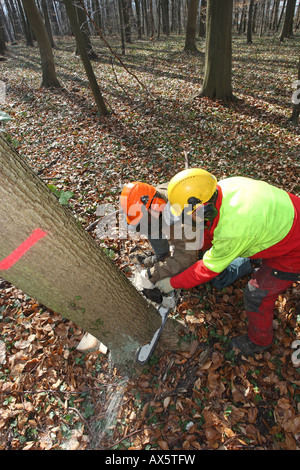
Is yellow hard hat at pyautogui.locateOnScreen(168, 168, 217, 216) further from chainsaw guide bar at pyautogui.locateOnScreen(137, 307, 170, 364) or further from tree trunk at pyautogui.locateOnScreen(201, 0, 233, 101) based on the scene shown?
tree trunk at pyautogui.locateOnScreen(201, 0, 233, 101)

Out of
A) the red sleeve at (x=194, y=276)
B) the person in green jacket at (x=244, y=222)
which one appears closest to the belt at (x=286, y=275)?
the person in green jacket at (x=244, y=222)

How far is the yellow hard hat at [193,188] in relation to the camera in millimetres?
2090

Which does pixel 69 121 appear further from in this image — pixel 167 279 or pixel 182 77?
pixel 167 279

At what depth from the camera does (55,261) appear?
141 cm

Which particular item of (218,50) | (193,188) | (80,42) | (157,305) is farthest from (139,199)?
(218,50)

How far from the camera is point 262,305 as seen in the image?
2.49 metres

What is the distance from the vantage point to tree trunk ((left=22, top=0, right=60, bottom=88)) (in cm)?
932

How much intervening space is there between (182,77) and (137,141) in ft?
22.6

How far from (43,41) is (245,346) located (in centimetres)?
1275

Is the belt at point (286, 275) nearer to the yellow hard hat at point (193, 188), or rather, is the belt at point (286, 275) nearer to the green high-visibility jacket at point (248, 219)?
the green high-visibility jacket at point (248, 219)

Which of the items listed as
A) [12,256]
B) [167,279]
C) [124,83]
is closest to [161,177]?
[167,279]

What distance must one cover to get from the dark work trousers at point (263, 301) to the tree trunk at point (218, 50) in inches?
310

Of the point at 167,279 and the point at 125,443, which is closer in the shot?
the point at 125,443

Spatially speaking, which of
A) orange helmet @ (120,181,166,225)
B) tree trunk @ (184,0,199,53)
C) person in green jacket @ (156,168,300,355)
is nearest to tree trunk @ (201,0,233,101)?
orange helmet @ (120,181,166,225)
